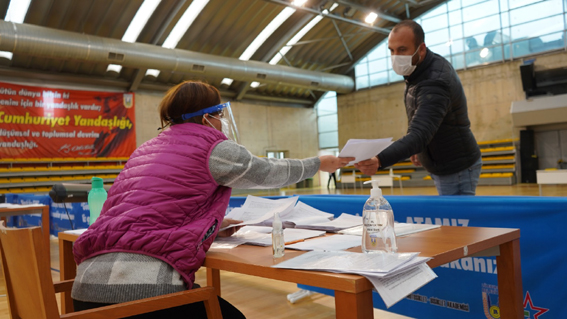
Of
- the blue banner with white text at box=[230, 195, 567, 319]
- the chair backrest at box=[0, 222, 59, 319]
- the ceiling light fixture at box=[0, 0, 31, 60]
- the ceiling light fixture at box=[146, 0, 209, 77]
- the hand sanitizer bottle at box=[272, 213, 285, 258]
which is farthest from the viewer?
the ceiling light fixture at box=[146, 0, 209, 77]

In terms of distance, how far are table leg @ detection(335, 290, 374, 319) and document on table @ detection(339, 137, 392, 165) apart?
2.49ft

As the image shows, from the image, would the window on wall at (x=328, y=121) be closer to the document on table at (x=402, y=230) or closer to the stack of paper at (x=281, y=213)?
the stack of paper at (x=281, y=213)

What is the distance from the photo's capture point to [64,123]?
41.8ft

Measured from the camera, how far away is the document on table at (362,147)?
1.54 meters

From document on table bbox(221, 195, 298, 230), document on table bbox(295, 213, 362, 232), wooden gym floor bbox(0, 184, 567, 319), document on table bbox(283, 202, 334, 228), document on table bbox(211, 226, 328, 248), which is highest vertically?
document on table bbox(221, 195, 298, 230)

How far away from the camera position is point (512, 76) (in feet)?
46.2

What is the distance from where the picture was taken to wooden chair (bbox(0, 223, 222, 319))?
91 cm

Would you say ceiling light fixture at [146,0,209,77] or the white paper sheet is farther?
ceiling light fixture at [146,0,209,77]

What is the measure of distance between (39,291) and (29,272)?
7 cm

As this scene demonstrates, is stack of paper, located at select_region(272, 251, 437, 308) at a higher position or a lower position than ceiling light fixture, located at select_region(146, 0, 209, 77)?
lower

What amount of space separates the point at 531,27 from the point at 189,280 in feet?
51.2

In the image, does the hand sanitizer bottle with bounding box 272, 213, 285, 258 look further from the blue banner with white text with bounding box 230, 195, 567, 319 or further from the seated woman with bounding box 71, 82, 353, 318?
the blue banner with white text with bounding box 230, 195, 567, 319

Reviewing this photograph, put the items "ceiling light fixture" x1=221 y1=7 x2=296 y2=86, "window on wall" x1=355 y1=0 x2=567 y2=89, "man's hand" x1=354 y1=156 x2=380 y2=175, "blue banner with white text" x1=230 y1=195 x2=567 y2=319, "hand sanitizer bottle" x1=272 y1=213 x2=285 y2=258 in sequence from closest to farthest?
"hand sanitizer bottle" x1=272 y1=213 x2=285 y2=258
"blue banner with white text" x1=230 y1=195 x2=567 y2=319
"man's hand" x1=354 y1=156 x2=380 y2=175
"window on wall" x1=355 y1=0 x2=567 y2=89
"ceiling light fixture" x1=221 y1=7 x2=296 y2=86

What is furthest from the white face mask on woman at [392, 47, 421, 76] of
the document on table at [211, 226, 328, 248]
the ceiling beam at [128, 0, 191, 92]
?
the ceiling beam at [128, 0, 191, 92]
